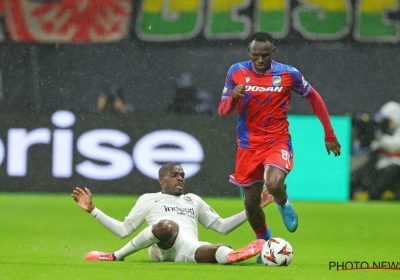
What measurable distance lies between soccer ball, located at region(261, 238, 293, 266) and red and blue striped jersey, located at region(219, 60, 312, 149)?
1.12 metres

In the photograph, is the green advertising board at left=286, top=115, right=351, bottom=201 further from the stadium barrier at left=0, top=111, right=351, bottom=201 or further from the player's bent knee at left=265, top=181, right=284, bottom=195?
the player's bent knee at left=265, top=181, right=284, bottom=195

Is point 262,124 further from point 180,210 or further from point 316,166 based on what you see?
point 316,166

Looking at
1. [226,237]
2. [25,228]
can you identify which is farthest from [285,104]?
[25,228]

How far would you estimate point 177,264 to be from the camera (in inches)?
289

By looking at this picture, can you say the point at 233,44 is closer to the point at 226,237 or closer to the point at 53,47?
the point at 53,47

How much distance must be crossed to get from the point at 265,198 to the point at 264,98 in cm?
77

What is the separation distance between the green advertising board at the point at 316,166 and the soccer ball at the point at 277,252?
21.6 feet

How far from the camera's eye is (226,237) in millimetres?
10242

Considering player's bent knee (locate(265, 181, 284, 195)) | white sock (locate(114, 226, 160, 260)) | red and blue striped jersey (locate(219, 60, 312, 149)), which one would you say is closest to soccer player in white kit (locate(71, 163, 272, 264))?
white sock (locate(114, 226, 160, 260))

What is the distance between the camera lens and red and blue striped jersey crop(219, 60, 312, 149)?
815cm

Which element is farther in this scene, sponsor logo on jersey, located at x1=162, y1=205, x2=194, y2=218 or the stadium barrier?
the stadium barrier

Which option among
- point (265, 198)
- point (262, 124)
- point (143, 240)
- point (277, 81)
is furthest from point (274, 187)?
point (143, 240)

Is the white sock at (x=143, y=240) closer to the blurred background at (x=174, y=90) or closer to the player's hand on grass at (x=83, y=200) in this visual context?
the player's hand on grass at (x=83, y=200)

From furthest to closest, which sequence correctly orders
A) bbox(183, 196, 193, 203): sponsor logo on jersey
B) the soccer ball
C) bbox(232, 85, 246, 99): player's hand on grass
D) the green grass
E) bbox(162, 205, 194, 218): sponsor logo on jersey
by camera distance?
bbox(183, 196, 193, 203): sponsor logo on jersey, bbox(162, 205, 194, 218): sponsor logo on jersey, bbox(232, 85, 246, 99): player's hand on grass, the soccer ball, the green grass
